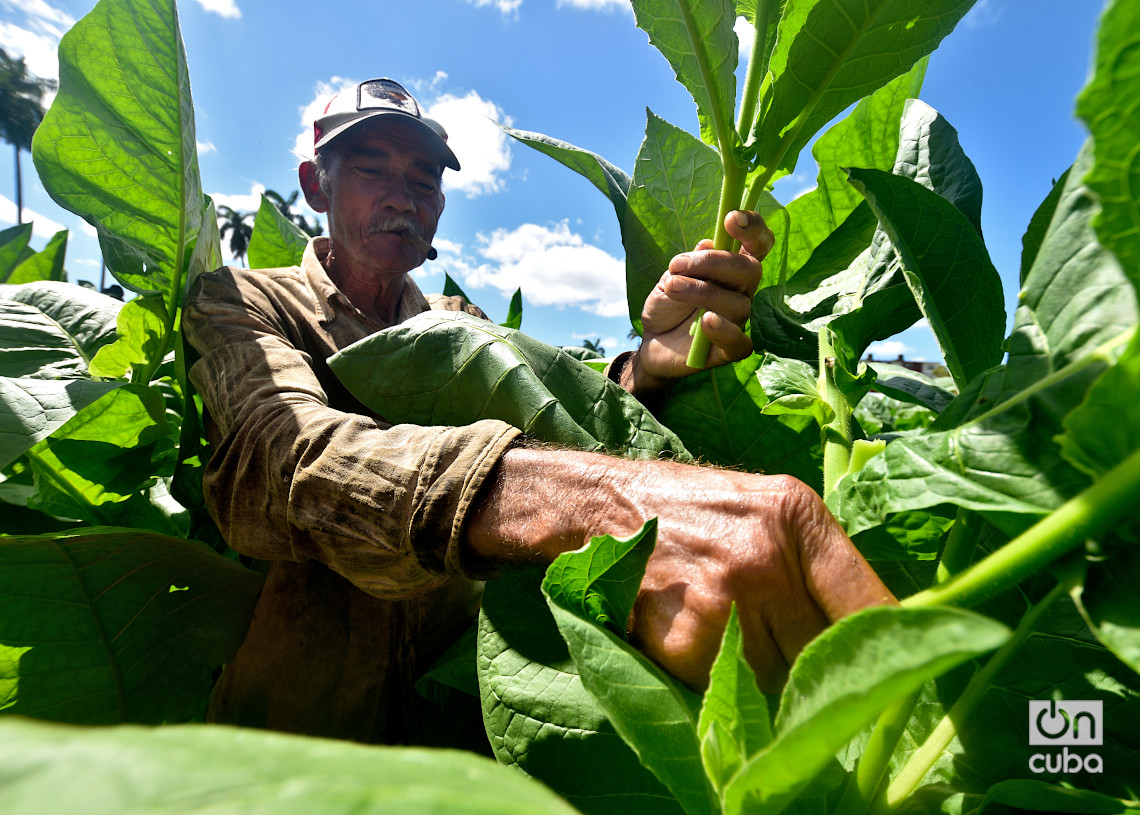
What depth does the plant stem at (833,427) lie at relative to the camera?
840mm

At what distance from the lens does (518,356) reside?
966 millimetres

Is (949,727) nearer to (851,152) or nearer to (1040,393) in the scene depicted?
(1040,393)

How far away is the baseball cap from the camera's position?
2.71m

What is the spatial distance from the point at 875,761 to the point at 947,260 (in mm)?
597

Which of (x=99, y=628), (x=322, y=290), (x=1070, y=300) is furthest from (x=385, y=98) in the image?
(x=1070, y=300)

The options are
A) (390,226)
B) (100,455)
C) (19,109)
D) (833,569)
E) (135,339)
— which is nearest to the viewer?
(833,569)

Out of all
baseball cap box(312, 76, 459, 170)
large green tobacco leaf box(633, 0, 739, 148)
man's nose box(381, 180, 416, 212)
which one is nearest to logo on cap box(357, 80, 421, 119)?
baseball cap box(312, 76, 459, 170)

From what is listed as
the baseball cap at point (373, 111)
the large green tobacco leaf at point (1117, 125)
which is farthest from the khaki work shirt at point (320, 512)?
the baseball cap at point (373, 111)

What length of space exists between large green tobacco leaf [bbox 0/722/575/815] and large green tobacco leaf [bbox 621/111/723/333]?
1082mm

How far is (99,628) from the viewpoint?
1.13 meters

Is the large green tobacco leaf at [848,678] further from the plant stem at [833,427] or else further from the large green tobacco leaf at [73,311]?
the large green tobacco leaf at [73,311]

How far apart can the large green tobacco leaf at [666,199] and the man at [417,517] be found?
70 millimetres

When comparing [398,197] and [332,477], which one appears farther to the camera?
[398,197]

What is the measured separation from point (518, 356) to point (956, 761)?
0.74 metres
